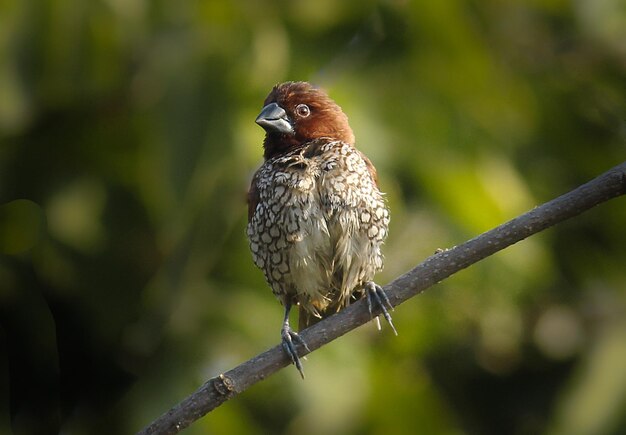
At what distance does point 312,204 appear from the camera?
4.19 meters

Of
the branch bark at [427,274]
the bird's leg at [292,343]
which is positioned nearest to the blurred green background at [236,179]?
the bird's leg at [292,343]

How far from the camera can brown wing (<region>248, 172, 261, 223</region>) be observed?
4.29 meters

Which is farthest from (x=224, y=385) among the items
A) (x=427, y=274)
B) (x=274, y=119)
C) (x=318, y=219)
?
(x=274, y=119)

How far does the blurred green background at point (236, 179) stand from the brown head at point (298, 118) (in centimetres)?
20

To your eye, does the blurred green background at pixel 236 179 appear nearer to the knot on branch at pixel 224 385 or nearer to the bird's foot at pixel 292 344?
the bird's foot at pixel 292 344

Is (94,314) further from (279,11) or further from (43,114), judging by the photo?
(279,11)

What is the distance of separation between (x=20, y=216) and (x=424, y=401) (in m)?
2.38

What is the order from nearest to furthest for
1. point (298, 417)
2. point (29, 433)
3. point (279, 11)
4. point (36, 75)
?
point (29, 433)
point (36, 75)
point (279, 11)
point (298, 417)

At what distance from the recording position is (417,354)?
5652mm

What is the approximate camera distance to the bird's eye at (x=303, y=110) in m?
4.32

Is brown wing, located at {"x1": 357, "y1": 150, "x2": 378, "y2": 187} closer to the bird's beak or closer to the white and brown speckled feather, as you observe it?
the white and brown speckled feather

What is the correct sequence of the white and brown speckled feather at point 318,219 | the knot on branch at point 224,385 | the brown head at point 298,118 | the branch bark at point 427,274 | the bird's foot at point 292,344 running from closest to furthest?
the branch bark at point 427,274 → the knot on branch at point 224,385 → the bird's foot at point 292,344 → the white and brown speckled feather at point 318,219 → the brown head at point 298,118

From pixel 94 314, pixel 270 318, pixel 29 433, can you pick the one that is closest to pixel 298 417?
pixel 270 318

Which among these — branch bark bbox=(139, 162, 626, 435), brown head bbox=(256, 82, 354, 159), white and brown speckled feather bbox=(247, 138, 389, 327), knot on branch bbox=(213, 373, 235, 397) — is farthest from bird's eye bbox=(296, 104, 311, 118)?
knot on branch bbox=(213, 373, 235, 397)
